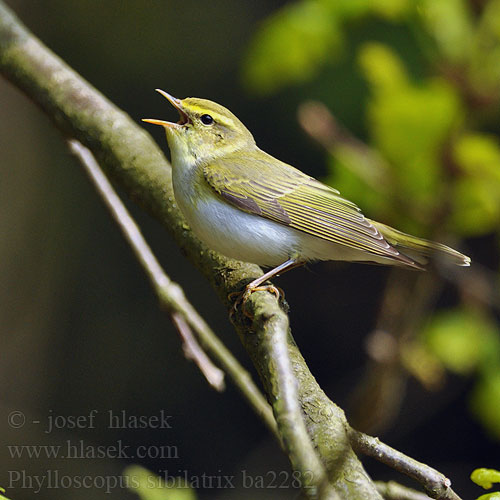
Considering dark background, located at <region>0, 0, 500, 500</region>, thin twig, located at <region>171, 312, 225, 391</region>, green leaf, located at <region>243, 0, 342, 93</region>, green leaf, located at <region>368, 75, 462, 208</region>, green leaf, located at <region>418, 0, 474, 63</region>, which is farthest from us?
dark background, located at <region>0, 0, 500, 500</region>

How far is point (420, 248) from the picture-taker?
8.63 feet

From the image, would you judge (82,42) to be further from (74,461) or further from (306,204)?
(306,204)

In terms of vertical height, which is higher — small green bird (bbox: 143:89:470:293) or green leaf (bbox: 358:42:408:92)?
green leaf (bbox: 358:42:408:92)

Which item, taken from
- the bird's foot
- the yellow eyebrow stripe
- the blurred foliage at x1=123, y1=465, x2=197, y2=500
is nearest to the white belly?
the bird's foot

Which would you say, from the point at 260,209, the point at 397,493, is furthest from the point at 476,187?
the point at 397,493

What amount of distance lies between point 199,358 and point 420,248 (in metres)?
1.04

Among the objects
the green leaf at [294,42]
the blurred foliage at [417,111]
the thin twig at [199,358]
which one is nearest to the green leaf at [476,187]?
the blurred foliage at [417,111]

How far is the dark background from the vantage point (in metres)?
5.70

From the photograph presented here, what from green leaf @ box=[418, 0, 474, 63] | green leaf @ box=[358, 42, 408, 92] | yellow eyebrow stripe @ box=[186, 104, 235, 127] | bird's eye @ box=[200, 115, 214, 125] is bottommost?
bird's eye @ box=[200, 115, 214, 125]

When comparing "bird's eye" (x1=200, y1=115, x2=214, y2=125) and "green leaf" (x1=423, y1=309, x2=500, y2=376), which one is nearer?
"bird's eye" (x1=200, y1=115, x2=214, y2=125)

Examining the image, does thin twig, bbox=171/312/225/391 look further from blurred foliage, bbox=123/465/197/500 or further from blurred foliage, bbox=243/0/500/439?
blurred foliage, bbox=243/0/500/439

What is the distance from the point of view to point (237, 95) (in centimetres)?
660

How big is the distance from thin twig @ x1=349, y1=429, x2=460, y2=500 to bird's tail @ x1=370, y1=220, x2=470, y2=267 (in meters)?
1.11

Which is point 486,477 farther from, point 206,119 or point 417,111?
point 206,119
